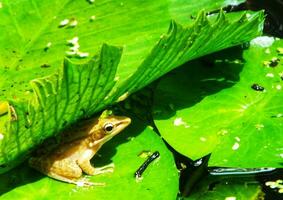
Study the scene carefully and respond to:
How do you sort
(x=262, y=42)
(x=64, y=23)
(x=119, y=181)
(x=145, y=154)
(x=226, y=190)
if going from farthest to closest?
(x=262, y=42) < (x=64, y=23) < (x=226, y=190) < (x=145, y=154) < (x=119, y=181)

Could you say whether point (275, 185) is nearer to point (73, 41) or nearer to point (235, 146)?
point (235, 146)

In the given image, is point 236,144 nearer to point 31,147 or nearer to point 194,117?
point 194,117

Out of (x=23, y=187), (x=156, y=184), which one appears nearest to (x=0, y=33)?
(x=23, y=187)

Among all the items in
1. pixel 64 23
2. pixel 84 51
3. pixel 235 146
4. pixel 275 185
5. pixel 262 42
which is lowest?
pixel 275 185

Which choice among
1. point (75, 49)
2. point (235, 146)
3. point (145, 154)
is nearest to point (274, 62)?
point (235, 146)

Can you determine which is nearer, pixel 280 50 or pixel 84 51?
pixel 84 51

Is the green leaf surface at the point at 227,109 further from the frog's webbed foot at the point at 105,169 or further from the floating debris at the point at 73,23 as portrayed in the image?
the floating debris at the point at 73,23

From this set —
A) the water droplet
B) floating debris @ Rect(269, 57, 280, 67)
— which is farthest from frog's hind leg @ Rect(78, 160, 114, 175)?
floating debris @ Rect(269, 57, 280, 67)

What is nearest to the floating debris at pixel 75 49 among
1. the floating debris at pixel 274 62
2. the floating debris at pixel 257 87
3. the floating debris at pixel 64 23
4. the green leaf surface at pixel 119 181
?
the floating debris at pixel 64 23
